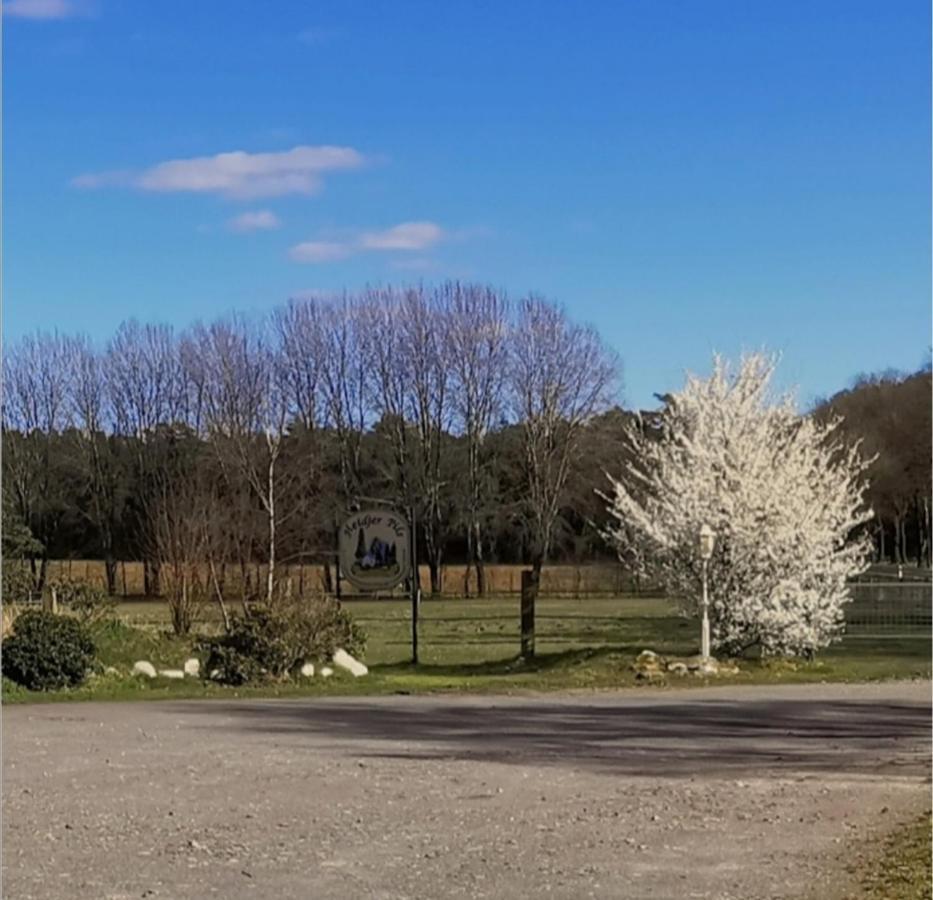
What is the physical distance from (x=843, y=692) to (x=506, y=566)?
47340 millimetres

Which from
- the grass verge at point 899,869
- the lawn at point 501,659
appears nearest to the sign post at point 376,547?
the lawn at point 501,659

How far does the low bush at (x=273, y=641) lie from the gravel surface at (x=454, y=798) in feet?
10.7

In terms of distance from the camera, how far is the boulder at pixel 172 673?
68.1 feet

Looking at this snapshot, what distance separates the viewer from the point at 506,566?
65938 millimetres

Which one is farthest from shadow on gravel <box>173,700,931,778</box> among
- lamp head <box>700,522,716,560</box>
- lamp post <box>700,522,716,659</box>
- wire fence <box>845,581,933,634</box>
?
wire fence <box>845,581,933,634</box>

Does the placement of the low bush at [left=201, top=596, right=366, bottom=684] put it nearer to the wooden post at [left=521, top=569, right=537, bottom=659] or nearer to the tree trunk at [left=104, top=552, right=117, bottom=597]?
the wooden post at [left=521, top=569, right=537, bottom=659]

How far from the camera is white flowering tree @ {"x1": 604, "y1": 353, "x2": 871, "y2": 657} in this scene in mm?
23594

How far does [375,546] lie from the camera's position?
2980 cm

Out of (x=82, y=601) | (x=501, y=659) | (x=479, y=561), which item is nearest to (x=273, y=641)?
(x=82, y=601)

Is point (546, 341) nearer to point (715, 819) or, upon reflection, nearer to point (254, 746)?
point (254, 746)

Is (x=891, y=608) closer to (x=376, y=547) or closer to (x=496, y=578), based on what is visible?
(x=376, y=547)

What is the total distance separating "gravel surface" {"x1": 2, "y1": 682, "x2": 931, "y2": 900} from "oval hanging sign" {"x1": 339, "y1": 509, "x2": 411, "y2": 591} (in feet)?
40.6

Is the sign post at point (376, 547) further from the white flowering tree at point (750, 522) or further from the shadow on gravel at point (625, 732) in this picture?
the shadow on gravel at point (625, 732)

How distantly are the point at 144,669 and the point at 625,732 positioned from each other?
914 centimetres
